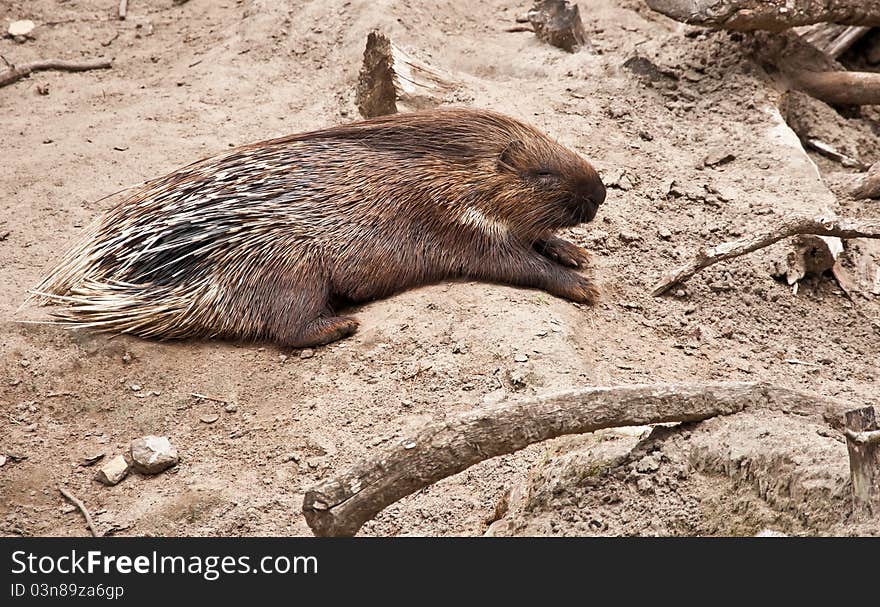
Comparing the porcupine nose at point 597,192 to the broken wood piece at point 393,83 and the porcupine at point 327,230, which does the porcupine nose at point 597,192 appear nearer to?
the porcupine at point 327,230

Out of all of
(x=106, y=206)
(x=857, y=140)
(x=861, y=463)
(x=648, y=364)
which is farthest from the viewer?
(x=857, y=140)

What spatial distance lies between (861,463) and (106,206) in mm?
5609

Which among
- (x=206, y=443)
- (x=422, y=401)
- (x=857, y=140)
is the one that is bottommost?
(x=206, y=443)

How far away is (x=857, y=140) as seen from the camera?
7.55 metres

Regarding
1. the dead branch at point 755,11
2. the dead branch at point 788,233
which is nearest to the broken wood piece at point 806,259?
the dead branch at point 788,233

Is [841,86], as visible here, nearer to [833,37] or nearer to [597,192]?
[833,37]

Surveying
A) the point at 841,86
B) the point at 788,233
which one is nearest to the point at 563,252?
the point at 788,233

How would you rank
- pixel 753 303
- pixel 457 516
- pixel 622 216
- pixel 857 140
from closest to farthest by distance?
pixel 457 516, pixel 753 303, pixel 622 216, pixel 857 140

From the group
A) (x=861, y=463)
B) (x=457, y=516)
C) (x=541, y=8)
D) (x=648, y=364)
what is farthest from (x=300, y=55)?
(x=861, y=463)

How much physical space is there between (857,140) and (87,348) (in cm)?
591

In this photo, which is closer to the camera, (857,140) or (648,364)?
(648,364)

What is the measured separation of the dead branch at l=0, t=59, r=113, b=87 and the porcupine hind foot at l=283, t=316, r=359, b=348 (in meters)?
5.00

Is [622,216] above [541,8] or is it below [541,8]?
below

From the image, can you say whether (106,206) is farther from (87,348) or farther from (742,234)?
(742,234)
